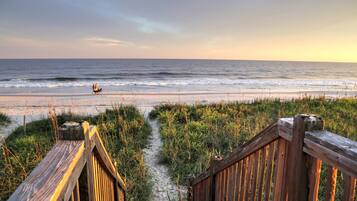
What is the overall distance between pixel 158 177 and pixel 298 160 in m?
3.88

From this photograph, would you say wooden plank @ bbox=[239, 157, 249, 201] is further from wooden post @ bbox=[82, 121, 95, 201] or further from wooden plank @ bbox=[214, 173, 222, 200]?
wooden post @ bbox=[82, 121, 95, 201]

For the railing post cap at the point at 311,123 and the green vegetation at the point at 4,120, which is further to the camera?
the green vegetation at the point at 4,120

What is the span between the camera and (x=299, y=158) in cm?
115

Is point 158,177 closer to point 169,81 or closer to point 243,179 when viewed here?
point 243,179

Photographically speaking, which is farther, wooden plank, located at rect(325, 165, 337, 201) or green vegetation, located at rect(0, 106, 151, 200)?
green vegetation, located at rect(0, 106, 151, 200)

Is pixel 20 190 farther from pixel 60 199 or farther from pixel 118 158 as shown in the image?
pixel 118 158

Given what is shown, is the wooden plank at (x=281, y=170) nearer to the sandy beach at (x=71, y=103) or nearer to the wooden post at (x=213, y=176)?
the wooden post at (x=213, y=176)

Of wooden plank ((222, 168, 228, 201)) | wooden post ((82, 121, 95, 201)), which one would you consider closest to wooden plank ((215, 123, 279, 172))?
wooden plank ((222, 168, 228, 201))

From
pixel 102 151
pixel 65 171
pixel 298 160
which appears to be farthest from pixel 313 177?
pixel 102 151

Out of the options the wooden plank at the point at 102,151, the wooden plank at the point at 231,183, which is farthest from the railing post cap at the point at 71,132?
the wooden plank at the point at 231,183

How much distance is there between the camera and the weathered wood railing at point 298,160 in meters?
0.91

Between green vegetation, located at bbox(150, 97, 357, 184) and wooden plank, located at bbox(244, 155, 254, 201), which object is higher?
wooden plank, located at bbox(244, 155, 254, 201)

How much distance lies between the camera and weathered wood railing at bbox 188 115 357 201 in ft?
2.97

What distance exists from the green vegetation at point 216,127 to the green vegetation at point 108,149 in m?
0.72
